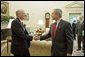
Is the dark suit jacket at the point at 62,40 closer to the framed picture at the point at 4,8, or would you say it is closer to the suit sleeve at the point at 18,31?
the suit sleeve at the point at 18,31

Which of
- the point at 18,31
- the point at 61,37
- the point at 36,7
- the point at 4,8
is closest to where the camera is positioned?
the point at 61,37

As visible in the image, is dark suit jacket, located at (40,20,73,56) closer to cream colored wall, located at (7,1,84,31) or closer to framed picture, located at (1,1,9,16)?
framed picture, located at (1,1,9,16)

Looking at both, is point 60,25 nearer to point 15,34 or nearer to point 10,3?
point 15,34

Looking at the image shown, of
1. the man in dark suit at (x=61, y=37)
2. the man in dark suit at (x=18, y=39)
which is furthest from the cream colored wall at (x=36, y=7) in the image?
the man in dark suit at (x=61, y=37)

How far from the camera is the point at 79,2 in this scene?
16.4 metres

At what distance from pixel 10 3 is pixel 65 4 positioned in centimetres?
403

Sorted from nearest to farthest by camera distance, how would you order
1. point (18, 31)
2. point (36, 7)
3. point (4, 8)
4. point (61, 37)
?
point (61, 37) → point (18, 31) → point (4, 8) → point (36, 7)

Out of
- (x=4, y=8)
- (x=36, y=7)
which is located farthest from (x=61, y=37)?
(x=36, y=7)

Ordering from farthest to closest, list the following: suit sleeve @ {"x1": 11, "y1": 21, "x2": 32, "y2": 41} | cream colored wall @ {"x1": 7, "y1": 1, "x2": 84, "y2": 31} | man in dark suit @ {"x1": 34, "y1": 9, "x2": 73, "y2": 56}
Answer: cream colored wall @ {"x1": 7, "y1": 1, "x2": 84, "y2": 31} < suit sleeve @ {"x1": 11, "y1": 21, "x2": 32, "y2": 41} < man in dark suit @ {"x1": 34, "y1": 9, "x2": 73, "y2": 56}

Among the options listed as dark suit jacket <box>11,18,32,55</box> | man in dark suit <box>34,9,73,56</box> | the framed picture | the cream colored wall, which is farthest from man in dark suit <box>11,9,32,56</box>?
the cream colored wall

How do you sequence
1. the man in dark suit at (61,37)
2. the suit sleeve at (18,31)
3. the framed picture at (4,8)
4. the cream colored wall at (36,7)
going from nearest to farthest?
1. the man in dark suit at (61,37)
2. the suit sleeve at (18,31)
3. the framed picture at (4,8)
4. the cream colored wall at (36,7)

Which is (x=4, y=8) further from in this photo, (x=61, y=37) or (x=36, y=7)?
(x=61, y=37)

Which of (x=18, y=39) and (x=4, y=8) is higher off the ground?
(x=4, y=8)

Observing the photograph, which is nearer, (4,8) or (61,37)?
(61,37)
